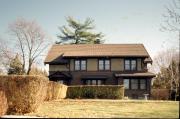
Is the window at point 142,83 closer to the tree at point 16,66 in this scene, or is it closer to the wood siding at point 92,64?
the wood siding at point 92,64

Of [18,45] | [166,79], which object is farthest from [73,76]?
[166,79]

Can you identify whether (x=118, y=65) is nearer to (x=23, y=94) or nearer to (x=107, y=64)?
(x=107, y=64)

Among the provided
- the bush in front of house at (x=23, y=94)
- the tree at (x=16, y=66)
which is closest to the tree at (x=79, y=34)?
the tree at (x=16, y=66)

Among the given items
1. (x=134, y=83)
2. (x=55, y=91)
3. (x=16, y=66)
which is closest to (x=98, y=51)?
(x=134, y=83)

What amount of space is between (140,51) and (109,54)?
4.57 m

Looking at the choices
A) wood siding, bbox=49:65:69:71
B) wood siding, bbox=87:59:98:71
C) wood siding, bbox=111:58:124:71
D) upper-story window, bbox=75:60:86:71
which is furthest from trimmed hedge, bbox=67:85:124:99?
wood siding, bbox=111:58:124:71

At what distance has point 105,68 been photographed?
4700 cm

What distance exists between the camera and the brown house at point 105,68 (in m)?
45.4

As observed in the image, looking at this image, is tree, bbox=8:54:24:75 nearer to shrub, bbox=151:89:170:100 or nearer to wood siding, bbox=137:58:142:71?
wood siding, bbox=137:58:142:71

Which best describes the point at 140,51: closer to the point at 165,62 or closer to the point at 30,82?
the point at 165,62

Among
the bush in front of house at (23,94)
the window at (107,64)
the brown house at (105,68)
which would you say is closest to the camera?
the bush in front of house at (23,94)

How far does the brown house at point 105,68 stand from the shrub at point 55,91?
28.8ft

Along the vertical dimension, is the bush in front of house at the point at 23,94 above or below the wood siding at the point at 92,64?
below

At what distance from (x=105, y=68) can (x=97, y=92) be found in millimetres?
8040
